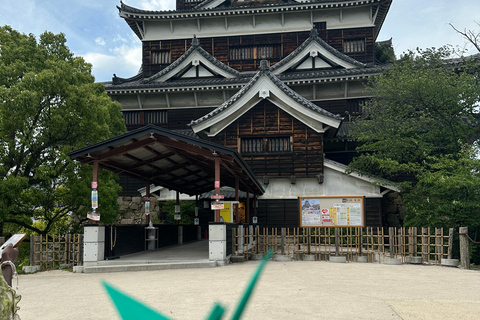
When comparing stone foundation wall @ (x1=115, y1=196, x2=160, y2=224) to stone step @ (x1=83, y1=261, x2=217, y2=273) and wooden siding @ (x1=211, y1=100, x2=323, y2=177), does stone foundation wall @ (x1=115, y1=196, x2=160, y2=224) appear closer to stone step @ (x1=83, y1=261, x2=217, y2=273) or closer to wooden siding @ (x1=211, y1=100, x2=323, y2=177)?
wooden siding @ (x1=211, y1=100, x2=323, y2=177)

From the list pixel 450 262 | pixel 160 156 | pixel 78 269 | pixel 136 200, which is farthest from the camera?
pixel 136 200

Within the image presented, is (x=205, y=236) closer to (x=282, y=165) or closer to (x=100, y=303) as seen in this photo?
(x=282, y=165)

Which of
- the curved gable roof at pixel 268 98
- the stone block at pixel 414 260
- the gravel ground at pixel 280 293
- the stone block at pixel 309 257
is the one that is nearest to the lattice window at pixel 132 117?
the curved gable roof at pixel 268 98

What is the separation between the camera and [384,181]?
17.8 meters

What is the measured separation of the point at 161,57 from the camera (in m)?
27.5

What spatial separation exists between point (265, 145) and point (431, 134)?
289 inches

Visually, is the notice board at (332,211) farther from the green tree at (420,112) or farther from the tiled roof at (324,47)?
the tiled roof at (324,47)

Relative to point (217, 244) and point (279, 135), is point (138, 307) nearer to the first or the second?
point (217, 244)

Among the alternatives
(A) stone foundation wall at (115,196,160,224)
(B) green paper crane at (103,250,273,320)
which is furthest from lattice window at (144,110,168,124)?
(B) green paper crane at (103,250,273,320)

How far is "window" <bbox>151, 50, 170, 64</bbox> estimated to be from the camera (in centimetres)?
2742

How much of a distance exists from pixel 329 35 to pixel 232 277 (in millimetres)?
20588

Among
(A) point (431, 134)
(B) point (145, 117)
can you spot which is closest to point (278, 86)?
(A) point (431, 134)

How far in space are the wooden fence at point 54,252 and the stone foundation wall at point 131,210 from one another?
8.43 m

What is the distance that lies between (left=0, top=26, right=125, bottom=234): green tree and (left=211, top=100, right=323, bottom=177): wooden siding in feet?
22.5
